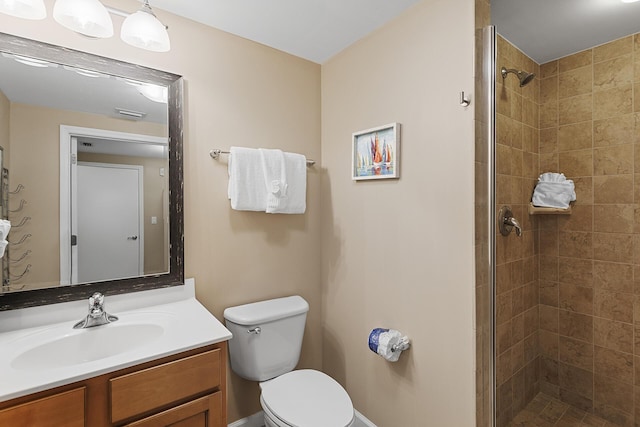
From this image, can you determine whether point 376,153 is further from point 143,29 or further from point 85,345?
point 85,345

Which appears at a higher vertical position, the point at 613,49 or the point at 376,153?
the point at 613,49

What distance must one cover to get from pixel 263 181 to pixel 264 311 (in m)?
0.72

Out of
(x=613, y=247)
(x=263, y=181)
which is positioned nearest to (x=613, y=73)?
(x=613, y=247)

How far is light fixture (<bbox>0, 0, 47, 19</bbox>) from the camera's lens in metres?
0.99

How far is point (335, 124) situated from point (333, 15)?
0.60 meters

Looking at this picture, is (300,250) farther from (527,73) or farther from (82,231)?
(527,73)

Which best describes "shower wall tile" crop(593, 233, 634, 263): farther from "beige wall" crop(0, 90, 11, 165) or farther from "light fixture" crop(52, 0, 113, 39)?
"beige wall" crop(0, 90, 11, 165)

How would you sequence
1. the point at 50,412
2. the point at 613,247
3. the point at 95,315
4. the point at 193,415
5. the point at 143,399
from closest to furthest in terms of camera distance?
1. the point at 50,412
2. the point at 143,399
3. the point at 193,415
4. the point at 95,315
5. the point at 613,247

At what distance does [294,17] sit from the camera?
1.55 metres

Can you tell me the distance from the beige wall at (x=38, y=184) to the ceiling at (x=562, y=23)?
201 centimetres

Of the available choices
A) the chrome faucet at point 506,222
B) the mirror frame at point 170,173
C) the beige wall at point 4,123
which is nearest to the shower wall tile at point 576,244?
the chrome faucet at point 506,222

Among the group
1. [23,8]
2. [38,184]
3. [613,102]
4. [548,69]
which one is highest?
[548,69]

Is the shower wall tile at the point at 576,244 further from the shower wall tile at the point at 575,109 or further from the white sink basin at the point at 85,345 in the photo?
the white sink basin at the point at 85,345

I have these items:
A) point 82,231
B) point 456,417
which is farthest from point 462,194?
point 82,231
